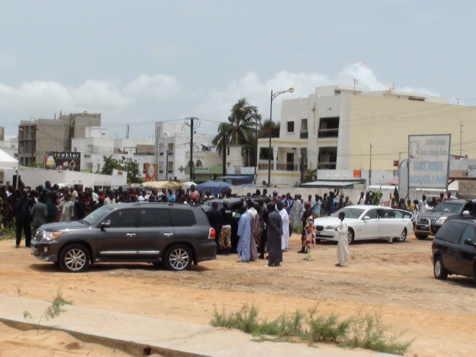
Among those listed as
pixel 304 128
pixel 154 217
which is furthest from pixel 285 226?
pixel 304 128

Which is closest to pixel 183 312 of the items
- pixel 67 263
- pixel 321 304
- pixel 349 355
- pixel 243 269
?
pixel 321 304

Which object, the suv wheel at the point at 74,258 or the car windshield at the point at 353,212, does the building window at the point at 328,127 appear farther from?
the suv wheel at the point at 74,258

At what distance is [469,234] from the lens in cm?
1622

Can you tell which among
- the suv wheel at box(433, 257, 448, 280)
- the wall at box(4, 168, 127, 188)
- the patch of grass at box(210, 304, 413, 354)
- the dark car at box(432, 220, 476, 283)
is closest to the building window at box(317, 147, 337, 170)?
the wall at box(4, 168, 127, 188)

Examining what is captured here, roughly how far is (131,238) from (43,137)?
86087 millimetres

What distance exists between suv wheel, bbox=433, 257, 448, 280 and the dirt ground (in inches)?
7.6

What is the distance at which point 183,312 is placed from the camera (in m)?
11.3

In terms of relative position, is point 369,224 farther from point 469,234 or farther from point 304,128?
point 304,128

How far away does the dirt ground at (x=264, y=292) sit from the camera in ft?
34.2

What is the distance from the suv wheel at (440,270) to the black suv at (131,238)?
18.8 feet

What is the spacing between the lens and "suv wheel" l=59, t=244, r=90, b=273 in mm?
16047

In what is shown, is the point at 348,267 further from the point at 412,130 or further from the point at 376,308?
the point at 412,130

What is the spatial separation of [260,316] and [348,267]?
9.58 meters

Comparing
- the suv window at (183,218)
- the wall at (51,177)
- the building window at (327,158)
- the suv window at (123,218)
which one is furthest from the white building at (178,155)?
the suv window at (123,218)
